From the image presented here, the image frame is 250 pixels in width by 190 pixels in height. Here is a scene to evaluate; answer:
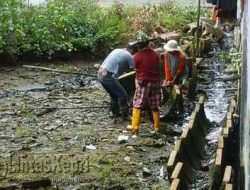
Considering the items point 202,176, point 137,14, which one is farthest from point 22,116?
point 137,14

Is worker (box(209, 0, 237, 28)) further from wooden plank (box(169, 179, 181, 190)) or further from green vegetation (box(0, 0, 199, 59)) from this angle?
wooden plank (box(169, 179, 181, 190))

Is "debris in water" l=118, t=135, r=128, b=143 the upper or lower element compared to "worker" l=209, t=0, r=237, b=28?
lower

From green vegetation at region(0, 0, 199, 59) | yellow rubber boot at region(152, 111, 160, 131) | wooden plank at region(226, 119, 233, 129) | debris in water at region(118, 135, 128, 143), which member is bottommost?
debris in water at region(118, 135, 128, 143)

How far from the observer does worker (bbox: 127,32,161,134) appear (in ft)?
35.9

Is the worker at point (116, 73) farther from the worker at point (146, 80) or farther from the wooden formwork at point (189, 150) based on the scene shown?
the wooden formwork at point (189, 150)

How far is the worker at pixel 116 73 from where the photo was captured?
38.3 feet

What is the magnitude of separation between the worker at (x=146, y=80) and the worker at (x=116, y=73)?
0.61 metres

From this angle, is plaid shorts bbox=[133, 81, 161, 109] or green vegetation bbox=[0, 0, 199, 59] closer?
plaid shorts bbox=[133, 81, 161, 109]

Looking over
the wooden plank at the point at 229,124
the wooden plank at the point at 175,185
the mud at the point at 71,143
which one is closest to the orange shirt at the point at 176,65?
the mud at the point at 71,143

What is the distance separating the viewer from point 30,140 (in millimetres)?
11070

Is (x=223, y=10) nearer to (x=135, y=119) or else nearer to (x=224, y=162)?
(x=135, y=119)

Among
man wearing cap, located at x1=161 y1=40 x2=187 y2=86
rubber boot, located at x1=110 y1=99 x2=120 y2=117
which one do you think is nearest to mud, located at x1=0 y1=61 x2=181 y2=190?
rubber boot, located at x1=110 y1=99 x2=120 y2=117

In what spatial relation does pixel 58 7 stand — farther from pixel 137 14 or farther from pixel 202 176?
pixel 202 176

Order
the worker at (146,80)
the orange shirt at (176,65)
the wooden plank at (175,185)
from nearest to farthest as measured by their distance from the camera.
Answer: the wooden plank at (175,185)
the worker at (146,80)
the orange shirt at (176,65)
